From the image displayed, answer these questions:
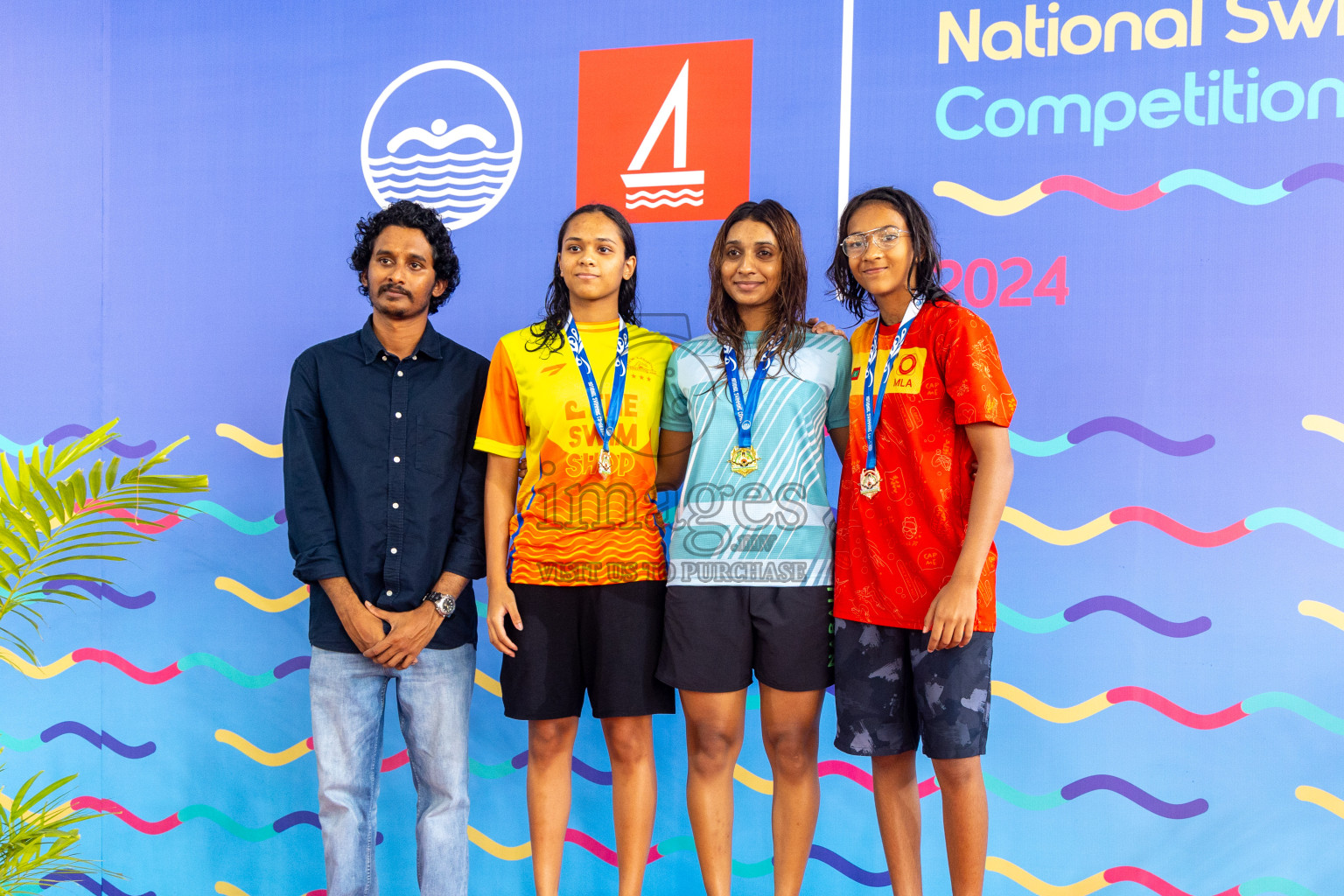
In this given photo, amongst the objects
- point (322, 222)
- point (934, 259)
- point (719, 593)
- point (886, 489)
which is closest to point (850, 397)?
point (886, 489)

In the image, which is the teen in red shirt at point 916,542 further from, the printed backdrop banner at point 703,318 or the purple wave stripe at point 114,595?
the purple wave stripe at point 114,595

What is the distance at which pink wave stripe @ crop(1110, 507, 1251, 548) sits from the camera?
7.52 feet

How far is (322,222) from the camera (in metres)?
2.83

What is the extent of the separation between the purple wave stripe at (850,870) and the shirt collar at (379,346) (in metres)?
1.65

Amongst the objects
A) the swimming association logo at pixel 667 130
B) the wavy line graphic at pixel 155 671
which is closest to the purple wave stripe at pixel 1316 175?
the swimming association logo at pixel 667 130

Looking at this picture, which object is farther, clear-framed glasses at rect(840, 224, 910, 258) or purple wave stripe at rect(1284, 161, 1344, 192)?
purple wave stripe at rect(1284, 161, 1344, 192)

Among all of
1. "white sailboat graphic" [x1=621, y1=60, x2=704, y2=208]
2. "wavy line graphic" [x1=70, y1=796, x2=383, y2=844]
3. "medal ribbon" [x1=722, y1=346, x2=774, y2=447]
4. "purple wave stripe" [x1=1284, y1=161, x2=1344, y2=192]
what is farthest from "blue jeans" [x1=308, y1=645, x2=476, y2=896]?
"purple wave stripe" [x1=1284, y1=161, x2=1344, y2=192]

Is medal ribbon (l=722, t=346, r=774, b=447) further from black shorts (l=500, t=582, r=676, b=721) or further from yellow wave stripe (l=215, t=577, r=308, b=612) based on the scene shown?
yellow wave stripe (l=215, t=577, r=308, b=612)

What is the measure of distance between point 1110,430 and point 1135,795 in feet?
3.06

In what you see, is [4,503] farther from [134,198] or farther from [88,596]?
[134,198]

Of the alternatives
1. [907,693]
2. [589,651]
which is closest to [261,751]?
[589,651]

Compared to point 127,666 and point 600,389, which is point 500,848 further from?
point 600,389

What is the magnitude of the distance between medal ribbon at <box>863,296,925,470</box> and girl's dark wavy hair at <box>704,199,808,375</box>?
17 cm

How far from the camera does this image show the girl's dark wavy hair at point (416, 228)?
2.22 m
